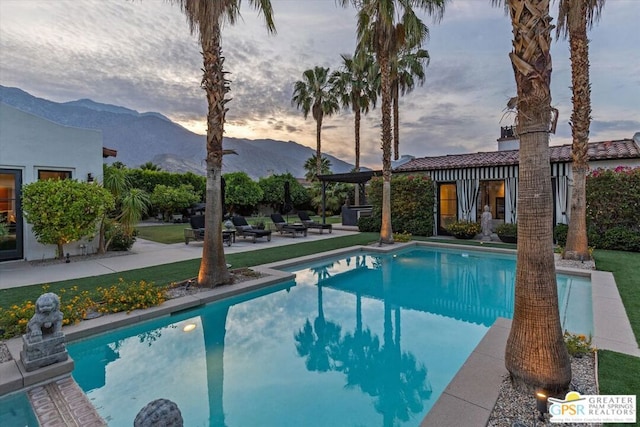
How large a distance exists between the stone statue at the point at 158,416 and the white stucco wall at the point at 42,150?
11.7 metres

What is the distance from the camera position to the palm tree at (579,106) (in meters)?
9.21

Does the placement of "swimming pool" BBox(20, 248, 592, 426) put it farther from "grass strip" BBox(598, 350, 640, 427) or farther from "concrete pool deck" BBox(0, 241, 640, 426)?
"grass strip" BBox(598, 350, 640, 427)

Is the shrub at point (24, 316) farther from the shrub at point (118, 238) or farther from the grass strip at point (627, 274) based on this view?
the grass strip at point (627, 274)

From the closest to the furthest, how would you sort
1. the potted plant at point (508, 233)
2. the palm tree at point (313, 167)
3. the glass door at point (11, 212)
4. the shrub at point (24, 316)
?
the shrub at point (24, 316) < the glass door at point (11, 212) < the potted plant at point (508, 233) < the palm tree at point (313, 167)

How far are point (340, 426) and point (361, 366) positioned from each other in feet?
4.43

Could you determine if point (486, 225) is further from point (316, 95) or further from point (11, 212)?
point (316, 95)

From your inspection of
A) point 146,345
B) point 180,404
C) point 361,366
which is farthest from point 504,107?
point 146,345

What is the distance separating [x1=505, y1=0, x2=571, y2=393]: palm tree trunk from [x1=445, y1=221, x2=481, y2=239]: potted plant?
12977mm

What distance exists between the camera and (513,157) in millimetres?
15867

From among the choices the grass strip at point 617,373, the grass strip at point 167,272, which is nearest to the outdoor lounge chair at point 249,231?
the grass strip at point 167,272

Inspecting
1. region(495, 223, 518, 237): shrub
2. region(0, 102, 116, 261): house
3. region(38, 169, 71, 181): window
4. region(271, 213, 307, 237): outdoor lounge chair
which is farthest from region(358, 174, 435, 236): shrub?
region(38, 169, 71, 181): window

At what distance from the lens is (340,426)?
329 cm

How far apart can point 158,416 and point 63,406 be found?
2439 millimetres

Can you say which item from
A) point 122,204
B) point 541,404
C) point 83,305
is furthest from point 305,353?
point 122,204
